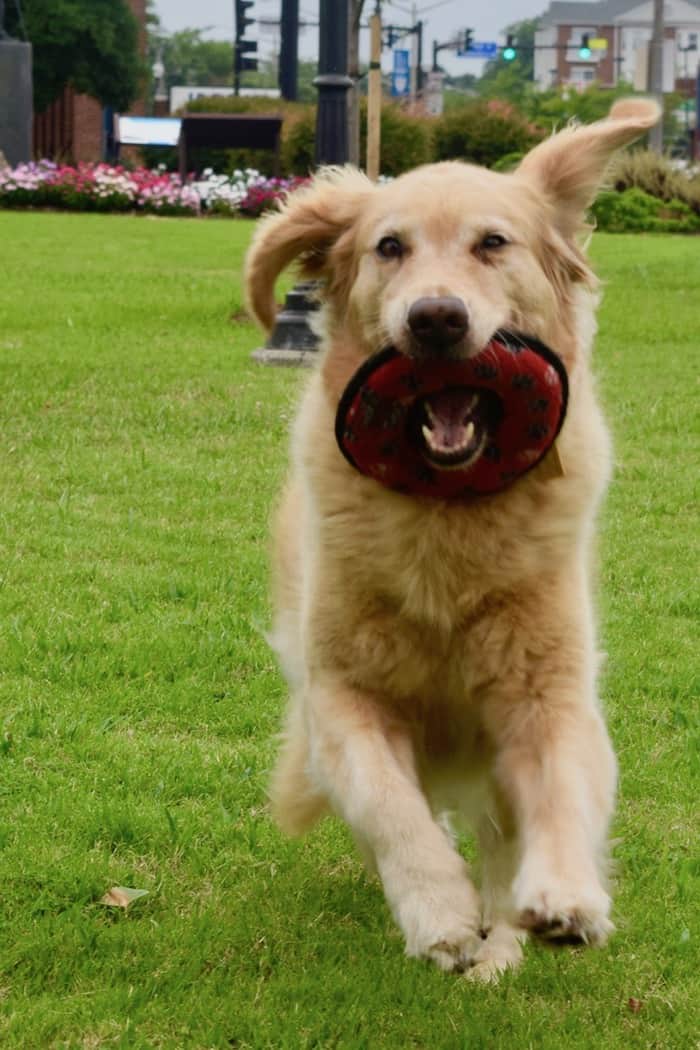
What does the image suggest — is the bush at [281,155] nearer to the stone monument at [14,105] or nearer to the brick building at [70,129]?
the stone monument at [14,105]

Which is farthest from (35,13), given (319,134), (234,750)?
(234,750)

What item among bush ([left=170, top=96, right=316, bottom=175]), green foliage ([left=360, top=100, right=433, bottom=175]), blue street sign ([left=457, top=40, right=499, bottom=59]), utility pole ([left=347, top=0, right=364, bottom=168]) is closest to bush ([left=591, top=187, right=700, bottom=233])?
green foliage ([left=360, top=100, right=433, bottom=175])

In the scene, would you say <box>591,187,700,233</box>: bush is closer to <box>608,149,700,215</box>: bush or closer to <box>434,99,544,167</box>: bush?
<box>608,149,700,215</box>: bush

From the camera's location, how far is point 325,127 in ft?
44.4

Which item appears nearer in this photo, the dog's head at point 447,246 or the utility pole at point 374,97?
the dog's head at point 447,246

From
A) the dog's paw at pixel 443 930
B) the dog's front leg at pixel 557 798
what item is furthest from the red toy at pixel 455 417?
the dog's paw at pixel 443 930

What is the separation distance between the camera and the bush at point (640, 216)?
99.1 ft

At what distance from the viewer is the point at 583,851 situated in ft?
11.5

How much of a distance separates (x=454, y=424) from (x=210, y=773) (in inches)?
67.0

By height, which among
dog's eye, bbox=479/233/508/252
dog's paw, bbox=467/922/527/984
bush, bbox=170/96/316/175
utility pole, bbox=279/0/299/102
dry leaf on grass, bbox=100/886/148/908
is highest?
utility pole, bbox=279/0/299/102

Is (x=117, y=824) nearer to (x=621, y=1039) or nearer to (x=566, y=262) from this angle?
(x=621, y=1039)

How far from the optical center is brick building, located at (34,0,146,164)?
53812 millimetres

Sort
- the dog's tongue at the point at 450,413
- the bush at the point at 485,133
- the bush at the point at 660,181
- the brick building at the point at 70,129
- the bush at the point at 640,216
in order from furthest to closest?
the brick building at the point at 70,129
the bush at the point at 485,133
the bush at the point at 660,181
the bush at the point at 640,216
the dog's tongue at the point at 450,413

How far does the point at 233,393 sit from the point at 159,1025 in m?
7.91
